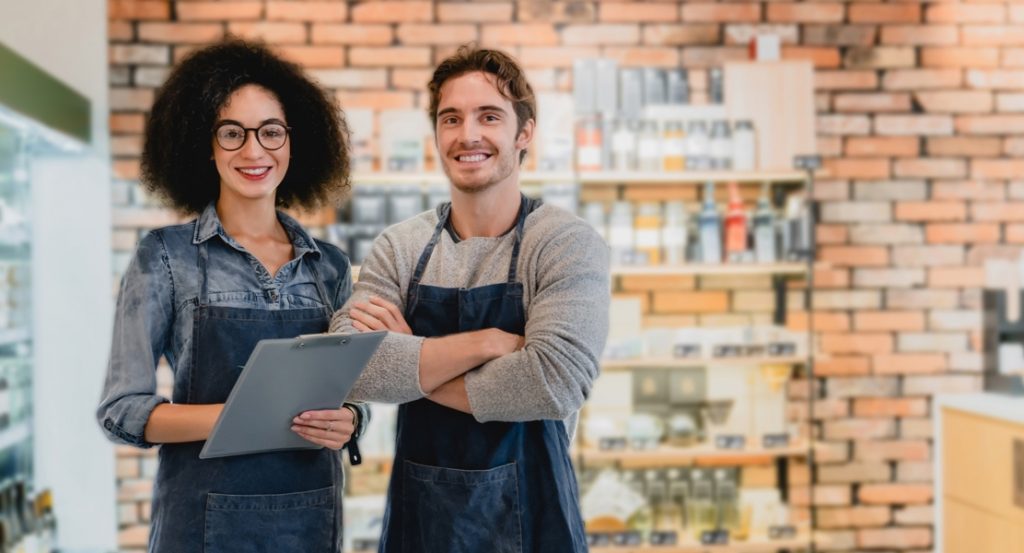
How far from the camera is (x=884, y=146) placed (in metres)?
4.34

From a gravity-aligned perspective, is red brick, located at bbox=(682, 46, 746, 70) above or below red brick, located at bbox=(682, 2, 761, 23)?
below

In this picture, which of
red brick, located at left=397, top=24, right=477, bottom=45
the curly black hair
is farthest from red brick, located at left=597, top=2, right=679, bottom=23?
the curly black hair

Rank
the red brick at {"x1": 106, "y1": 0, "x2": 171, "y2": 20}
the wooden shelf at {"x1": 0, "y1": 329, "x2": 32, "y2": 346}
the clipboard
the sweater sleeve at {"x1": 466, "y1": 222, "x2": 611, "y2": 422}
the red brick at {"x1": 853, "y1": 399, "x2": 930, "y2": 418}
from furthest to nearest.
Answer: the red brick at {"x1": 853, "y1": 399, "x2": 930, "y2": 418} < the red brick at {"x1": 106, "y1": 0, "x2": 171, "y2": 20} < the wooden shelf at {"x1": 0, "y1": 329, "x2": 32, "y2": 346} < the sweater sleeve at {"x1": 466, "y1": 222, "x2": 611, "y2": 422} < the clipboard

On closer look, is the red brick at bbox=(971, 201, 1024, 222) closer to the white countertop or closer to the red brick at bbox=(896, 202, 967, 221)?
the red brick at bbox=(896, 202, 967, 221)

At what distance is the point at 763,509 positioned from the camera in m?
4.00

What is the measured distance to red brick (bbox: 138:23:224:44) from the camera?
421 centimetres

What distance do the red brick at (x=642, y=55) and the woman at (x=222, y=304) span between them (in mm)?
2619

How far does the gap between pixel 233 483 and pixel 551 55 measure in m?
3.04

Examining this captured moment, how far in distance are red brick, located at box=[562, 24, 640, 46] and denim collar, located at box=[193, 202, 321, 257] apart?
8.80 ft

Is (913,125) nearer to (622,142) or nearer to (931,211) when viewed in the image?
(931,211)

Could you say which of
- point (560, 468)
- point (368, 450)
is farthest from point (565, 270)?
point (368, 450)

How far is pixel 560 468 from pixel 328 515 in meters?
0.46

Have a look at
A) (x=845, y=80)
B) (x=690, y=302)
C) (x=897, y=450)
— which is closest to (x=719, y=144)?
(x=690, y=302)

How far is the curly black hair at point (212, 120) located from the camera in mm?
1799
